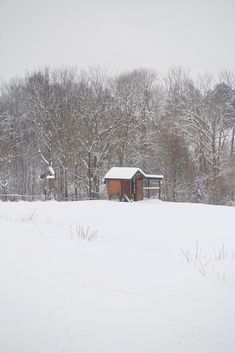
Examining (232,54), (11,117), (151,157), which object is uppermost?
(232,54)

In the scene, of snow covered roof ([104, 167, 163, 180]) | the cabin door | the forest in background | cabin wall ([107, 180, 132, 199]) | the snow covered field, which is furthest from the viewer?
the forest in background

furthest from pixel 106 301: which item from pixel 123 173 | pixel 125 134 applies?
pixel 125 134

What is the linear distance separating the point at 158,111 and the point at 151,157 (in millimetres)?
8303

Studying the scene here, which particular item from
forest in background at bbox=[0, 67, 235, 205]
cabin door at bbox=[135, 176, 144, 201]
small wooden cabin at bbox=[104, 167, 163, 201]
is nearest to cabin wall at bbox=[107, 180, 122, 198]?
small wooden cabin at bbox=[104, 167, 163, 201]

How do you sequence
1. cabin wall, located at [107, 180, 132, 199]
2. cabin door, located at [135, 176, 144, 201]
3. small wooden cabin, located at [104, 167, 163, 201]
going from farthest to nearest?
cabin door, located at [135, 176, 144, 201]
cabin wall, located at [107, 180, 132, 199]
small wooden cabin, located at [104, 167, 163, 201]

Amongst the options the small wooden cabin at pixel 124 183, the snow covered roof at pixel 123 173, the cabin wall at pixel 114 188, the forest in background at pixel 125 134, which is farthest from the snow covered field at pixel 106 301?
the forest in background at pixel 125 134

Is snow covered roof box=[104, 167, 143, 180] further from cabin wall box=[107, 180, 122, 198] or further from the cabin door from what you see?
the cabin door

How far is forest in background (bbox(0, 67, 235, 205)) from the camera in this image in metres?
35.3

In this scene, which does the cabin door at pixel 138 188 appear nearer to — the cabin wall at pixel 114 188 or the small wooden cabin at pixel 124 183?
the small wooden cabin at pixel 124 183

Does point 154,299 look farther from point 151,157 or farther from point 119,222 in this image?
point 151,157

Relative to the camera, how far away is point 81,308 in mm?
4441

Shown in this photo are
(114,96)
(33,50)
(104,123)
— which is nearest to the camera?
(104,123)

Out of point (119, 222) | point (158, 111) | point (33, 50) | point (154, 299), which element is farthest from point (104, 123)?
point (154, 299)

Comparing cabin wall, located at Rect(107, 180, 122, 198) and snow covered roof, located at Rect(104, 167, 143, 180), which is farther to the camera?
cabin wall, located at Rect(107, 180, 122, 198)
